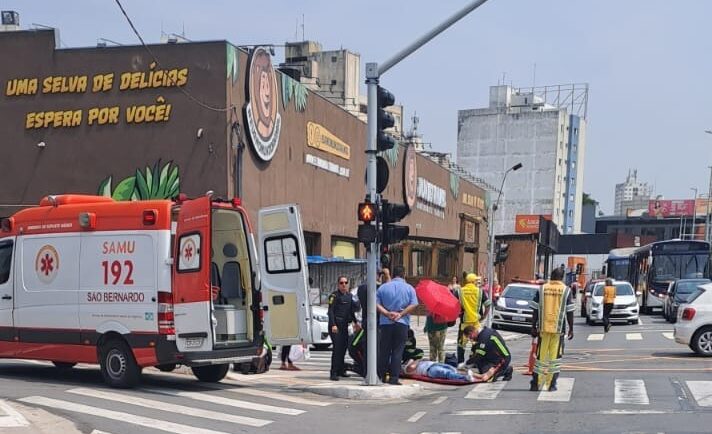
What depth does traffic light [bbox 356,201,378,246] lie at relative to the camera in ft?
43.8

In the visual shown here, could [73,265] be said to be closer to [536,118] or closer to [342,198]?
[342,198]

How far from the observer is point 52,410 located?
35.4 ft

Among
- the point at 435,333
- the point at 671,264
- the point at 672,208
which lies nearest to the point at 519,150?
the point at 672,208

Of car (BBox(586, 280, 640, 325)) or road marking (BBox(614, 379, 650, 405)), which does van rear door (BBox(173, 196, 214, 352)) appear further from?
car (BBox(586, 280, 640, 325))

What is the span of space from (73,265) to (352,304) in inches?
178

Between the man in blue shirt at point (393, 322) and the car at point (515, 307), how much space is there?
46.4 feet

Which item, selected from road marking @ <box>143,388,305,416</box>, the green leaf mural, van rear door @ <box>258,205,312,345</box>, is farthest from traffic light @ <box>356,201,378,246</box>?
the green leaf mural

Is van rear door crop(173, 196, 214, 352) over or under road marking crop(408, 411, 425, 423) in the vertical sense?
over

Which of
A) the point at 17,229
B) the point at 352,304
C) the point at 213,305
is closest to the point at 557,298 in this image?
the point at 352,304

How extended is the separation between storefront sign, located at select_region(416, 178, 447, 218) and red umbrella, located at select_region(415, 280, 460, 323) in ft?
118

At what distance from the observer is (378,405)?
40.1 ft

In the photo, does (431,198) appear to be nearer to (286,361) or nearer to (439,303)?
(286,361)

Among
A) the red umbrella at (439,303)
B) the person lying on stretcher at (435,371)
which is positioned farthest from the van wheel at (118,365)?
the red umbrella at (439,303)

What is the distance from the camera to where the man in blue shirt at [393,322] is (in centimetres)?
1365
